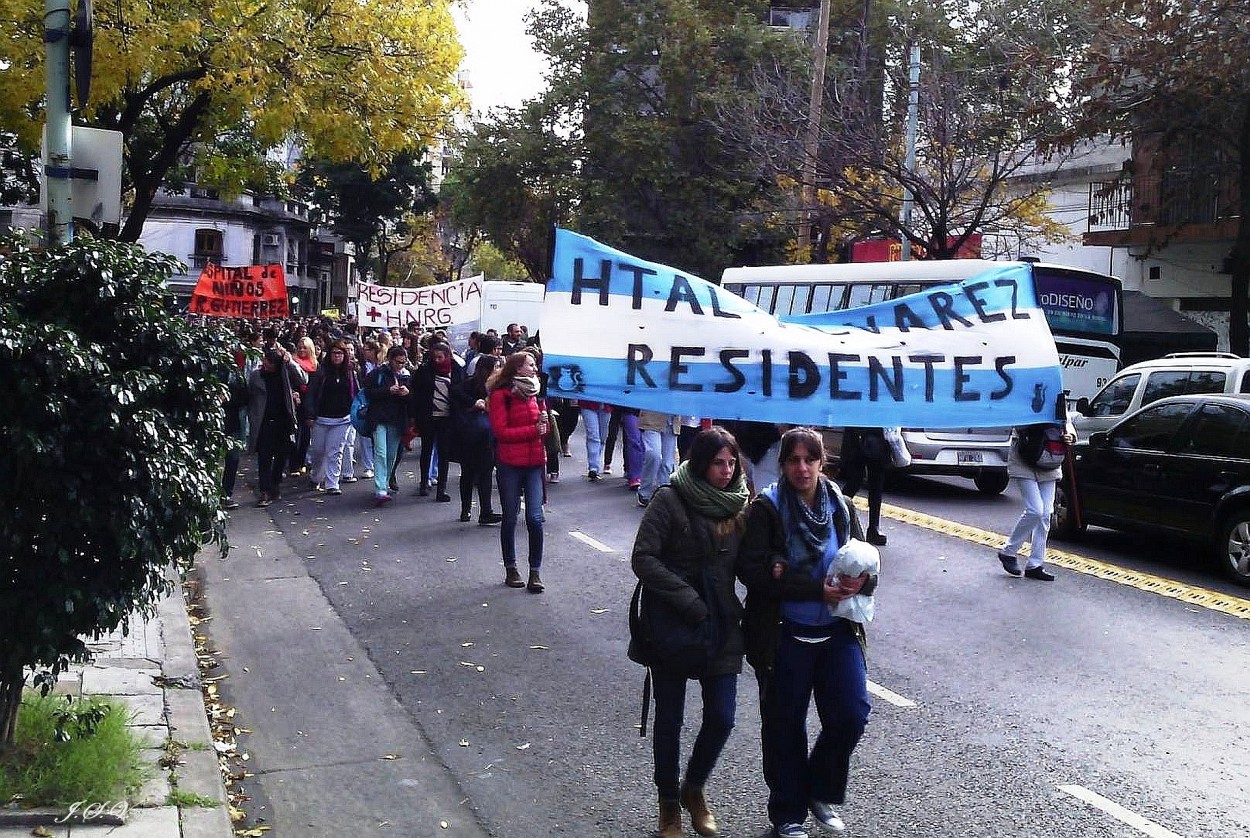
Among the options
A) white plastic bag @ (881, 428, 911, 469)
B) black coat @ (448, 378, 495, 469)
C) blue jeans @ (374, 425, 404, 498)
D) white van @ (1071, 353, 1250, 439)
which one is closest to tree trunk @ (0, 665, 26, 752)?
black coat @ (448, 378, 495, 469)

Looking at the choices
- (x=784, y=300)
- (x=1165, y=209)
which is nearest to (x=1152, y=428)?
(x=784, y=300)

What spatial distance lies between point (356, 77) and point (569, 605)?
8211mm

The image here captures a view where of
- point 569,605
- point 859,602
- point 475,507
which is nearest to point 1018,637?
point 569,605

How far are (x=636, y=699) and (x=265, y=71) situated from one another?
955 cm

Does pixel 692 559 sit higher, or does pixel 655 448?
pixel 692 559

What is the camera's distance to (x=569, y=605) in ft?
30.3

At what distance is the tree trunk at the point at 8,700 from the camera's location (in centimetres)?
518

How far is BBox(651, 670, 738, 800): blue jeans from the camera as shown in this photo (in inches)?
197

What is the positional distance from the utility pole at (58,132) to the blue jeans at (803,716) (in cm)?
503

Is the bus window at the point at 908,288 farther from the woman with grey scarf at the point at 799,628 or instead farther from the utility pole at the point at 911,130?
the woman with grey scarf at the point at 799,628

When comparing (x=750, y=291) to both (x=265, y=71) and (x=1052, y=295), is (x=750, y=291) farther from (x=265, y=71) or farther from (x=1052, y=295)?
(x=265, y=71)

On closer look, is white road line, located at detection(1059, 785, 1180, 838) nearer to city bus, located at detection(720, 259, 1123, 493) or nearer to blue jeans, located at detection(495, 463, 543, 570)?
blue jeans, located at detection(495, 463, 543, 570)

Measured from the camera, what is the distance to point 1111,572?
1071 centimetres

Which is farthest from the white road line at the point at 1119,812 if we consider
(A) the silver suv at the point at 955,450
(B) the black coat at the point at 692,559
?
(A) the silver suv at the point at 955,450
